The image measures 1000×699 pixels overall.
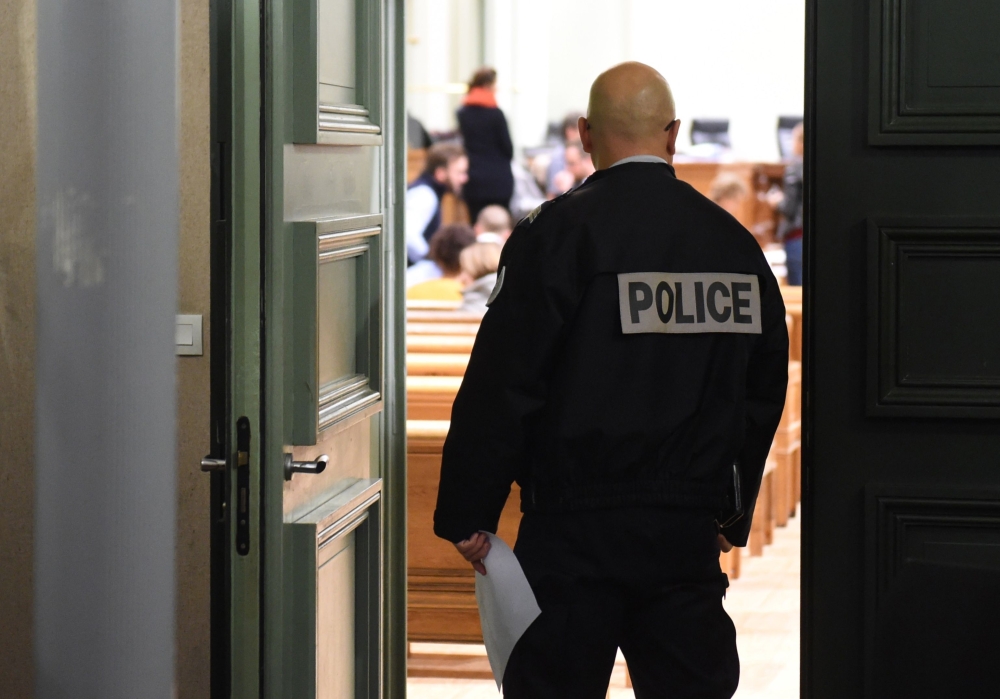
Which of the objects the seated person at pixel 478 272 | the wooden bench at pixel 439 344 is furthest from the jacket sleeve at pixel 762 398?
the seated person at pixel 478 272

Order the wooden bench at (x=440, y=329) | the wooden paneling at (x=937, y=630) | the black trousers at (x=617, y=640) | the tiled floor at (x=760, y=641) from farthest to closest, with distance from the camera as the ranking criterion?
the wooden bench at (x=440, y=329)
the tiled floor at (x=760, y=641)
the black trousers at (x=617, y=640)
the wooden paneling at (x=937, y=630)

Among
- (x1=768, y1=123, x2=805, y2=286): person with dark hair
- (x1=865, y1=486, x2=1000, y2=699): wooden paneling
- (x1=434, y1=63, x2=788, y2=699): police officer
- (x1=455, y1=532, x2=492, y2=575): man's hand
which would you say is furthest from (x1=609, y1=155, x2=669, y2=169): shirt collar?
(x1=768, y1=123, x2=805, y2=286): person with dark hair

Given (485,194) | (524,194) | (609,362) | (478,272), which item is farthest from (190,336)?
(524,194)

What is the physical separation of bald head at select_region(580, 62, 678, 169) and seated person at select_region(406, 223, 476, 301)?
205 inches

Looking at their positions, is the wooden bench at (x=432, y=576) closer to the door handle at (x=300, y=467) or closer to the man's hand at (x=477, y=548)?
the man's hand at (x=477, y=548)

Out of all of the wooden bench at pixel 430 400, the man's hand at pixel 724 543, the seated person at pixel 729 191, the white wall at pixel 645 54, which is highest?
the white wall at pixel 645 54

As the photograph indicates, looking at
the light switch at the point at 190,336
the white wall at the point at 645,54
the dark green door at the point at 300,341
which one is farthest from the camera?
the white wall at the point at 645,54

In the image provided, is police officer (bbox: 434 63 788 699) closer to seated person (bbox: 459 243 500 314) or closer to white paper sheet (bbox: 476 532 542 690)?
white paper sheet (bbox: 476 532 542 690)

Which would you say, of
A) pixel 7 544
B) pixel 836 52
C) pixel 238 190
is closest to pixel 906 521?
pixel 836 52

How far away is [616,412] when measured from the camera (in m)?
→ 2.24

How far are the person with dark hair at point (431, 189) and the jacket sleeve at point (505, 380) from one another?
6.63 meters

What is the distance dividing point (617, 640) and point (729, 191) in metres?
5.89

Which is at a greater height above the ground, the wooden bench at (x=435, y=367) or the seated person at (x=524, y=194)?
the seated person at (x=524, y=194)

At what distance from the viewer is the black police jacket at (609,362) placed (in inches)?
87.9
